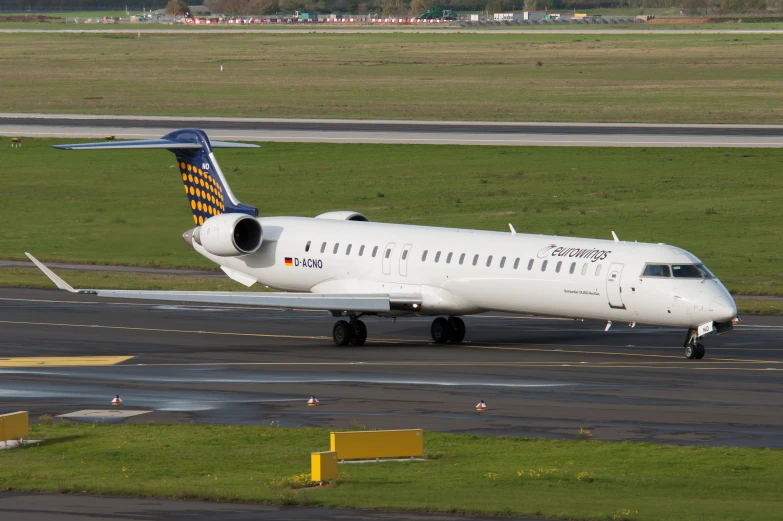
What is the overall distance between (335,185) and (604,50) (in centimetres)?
9709

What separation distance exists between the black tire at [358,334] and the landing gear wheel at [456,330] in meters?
2.57

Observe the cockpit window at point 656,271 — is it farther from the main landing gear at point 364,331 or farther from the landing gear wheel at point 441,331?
the landing gear wheel at point 441,331

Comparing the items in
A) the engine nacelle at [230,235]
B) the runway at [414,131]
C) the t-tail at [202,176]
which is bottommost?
the engine nacelle at [230,235]

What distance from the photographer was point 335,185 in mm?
73500

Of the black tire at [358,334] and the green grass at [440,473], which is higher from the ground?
the black tire at [358,334]

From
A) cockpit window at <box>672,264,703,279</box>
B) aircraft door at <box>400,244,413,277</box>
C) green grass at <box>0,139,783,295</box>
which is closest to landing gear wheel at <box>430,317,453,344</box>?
aircraft door at <box>400,244,413,277</box>

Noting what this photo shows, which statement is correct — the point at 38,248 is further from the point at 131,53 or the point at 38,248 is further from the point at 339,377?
the point at 131,53

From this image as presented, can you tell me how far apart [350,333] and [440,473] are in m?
17.4

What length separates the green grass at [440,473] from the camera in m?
→ 20.1

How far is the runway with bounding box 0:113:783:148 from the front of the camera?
269ft

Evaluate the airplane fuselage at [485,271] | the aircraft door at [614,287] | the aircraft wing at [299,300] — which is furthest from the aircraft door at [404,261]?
the aircraft door at [614,287]

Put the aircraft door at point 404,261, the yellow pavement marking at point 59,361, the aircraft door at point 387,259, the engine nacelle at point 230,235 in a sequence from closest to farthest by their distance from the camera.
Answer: the yellow pavement marking at point 59,361 < the aircraft door at point 404,261 < the aircraft door at point 387,259 < the engine nacelle at point 230,235

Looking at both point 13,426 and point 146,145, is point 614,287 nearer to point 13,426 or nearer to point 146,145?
point 146,145

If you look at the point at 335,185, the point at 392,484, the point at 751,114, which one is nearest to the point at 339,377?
the point at 392,484
